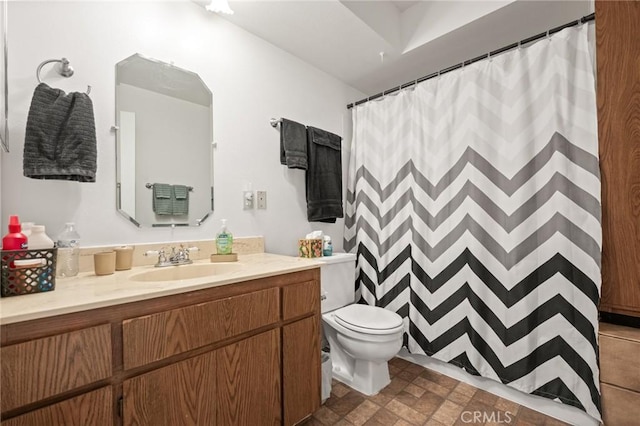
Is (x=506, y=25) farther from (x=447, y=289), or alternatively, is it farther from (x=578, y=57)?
(x=447, y=289)

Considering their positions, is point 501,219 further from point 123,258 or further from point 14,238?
point 14,238

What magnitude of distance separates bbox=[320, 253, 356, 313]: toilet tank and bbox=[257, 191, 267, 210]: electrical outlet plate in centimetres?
55

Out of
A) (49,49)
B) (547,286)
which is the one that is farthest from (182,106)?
(547,286)

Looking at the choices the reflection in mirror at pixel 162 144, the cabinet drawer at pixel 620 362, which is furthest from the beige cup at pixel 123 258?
the cabinet drawer at pixel 620 362

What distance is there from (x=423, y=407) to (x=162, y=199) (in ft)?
6.07

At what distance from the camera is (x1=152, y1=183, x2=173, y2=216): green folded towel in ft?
4.84

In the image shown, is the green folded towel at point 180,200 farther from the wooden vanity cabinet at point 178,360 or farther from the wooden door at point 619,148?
the wooden door at point 619,148

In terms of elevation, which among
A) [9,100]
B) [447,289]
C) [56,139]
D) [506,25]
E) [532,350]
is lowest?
[532,350]

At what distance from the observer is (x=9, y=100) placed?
1109 millimetres

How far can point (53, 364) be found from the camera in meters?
0.74

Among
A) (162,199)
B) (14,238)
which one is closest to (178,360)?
(14,238)

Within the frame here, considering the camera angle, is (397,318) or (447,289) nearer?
(397,318)

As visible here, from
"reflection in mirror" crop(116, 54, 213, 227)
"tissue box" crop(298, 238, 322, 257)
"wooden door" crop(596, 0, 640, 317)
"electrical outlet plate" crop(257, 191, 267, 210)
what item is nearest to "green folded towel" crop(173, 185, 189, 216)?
"reflection in mirror" crop(116, 54, 213, 227)

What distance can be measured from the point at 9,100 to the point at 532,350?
108 inches
